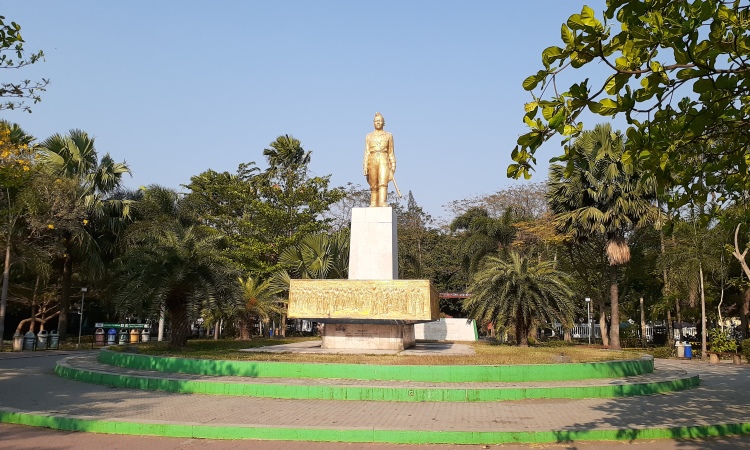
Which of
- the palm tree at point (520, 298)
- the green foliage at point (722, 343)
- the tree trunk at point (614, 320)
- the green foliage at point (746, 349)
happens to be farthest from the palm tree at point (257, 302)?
the green foliage at point (746, 349)

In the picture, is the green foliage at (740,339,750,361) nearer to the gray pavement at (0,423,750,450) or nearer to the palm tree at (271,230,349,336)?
the gray pavement at (0,423,750,450)

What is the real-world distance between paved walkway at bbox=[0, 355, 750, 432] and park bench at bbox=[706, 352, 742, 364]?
39.7 ft

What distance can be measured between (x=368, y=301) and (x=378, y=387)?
6.89 m

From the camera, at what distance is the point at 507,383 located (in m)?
12.5

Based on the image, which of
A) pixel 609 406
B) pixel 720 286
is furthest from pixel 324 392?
pixel 720 286

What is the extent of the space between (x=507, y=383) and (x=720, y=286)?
20194 mm

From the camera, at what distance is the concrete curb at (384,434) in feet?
25.8

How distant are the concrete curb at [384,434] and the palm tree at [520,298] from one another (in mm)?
12734

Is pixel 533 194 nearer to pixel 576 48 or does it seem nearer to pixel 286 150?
pixel 286 150

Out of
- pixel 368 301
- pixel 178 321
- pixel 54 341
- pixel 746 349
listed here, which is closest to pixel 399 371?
pixel 368 301

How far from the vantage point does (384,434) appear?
7879 millimetres

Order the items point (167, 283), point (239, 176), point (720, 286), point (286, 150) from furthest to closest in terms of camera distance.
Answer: point (239, 176)
point (286, 150)
point (720, 286)
point (167, 283)

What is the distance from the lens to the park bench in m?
23.2

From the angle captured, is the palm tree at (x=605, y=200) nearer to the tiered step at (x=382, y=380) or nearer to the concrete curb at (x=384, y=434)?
the tiered step at (x=382, y=380)
